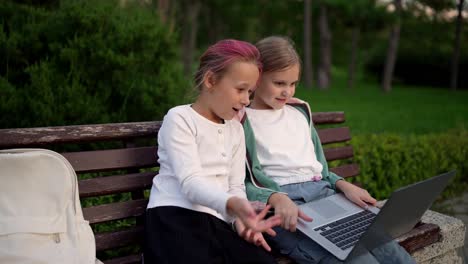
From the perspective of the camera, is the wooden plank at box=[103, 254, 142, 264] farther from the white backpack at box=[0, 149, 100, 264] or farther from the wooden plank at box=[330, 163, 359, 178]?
the wooden plank at box=[330, 163, 359, 178]

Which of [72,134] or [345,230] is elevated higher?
[72,134]

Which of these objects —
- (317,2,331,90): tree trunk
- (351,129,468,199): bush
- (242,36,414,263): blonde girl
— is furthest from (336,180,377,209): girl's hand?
(317,2,331,90): tree trunk

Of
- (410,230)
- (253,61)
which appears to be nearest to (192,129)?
(253,61)

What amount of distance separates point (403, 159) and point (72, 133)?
392 cm

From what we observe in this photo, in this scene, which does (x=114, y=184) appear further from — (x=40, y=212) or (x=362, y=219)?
(x=362, y=219)

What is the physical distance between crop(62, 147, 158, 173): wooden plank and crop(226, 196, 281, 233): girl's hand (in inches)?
30.4

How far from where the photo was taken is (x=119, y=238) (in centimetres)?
250

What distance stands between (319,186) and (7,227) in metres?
1.48

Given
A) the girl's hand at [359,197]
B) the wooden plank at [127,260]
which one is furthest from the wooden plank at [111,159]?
the girl's hand at [359,197]

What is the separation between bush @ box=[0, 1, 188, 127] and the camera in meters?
4.06

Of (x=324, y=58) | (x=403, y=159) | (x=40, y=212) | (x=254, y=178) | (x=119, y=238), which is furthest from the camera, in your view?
(x=324, y=58)

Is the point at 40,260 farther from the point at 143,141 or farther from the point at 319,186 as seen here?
the point at 143,141

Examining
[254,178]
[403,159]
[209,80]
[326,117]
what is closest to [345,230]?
[254,178]

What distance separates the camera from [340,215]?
2.58 meters
